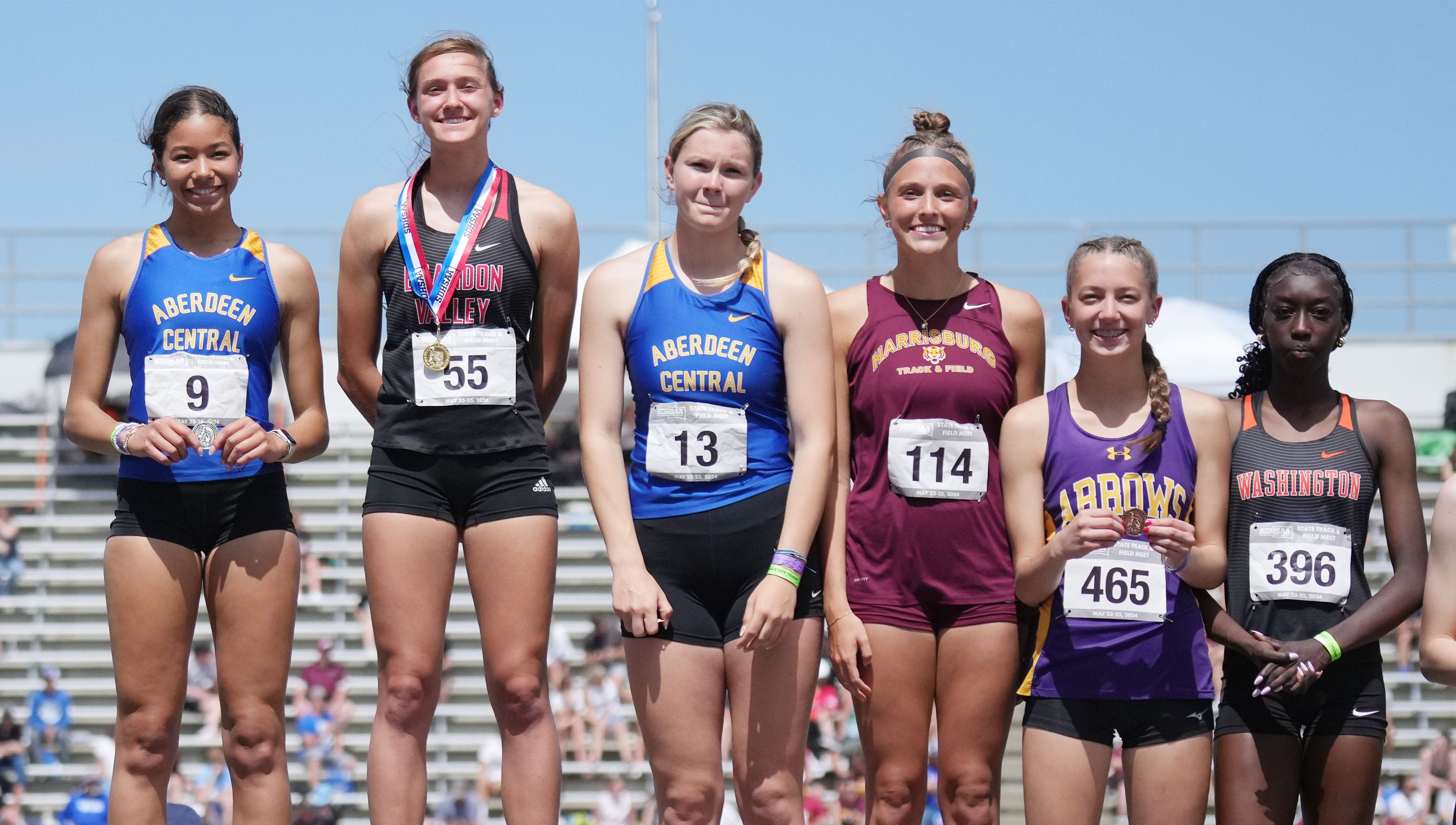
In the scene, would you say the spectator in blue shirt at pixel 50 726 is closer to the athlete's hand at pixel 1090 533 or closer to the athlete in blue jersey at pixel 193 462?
the athlete in blue jersey at pixel 193 462

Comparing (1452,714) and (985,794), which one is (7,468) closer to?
(985,794)

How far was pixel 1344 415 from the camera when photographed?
3.75 metres

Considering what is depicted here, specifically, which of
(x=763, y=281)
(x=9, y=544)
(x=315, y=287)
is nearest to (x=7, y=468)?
(x=9, y=544)

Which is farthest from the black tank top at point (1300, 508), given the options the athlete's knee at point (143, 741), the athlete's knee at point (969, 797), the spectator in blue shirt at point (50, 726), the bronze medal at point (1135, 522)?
the spectator in blue shirt at point (50, 726)

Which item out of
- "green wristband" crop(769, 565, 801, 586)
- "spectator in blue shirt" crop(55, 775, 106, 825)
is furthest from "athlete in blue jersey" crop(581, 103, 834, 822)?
"spectator in blue shirt" crop(55, 775, 106, 825)

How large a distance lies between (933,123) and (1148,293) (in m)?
0.77

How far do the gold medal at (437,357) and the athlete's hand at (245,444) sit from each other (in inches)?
18.5

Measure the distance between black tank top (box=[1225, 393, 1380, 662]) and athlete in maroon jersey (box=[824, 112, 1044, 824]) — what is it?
60 centimetres

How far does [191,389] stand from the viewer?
3.67 meters

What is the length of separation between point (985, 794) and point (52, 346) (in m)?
12.6

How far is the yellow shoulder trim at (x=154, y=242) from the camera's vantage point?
12.4ft

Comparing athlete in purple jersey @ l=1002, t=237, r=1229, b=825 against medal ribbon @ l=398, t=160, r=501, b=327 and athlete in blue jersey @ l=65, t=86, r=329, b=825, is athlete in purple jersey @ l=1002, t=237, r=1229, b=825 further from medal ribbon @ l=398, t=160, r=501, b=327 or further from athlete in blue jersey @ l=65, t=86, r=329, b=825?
athlete in blue jersey @ l=65, t=86, r=329, b=825

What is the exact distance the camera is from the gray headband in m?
3.81

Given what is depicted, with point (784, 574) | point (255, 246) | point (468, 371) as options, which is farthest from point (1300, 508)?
point (255, 246)
